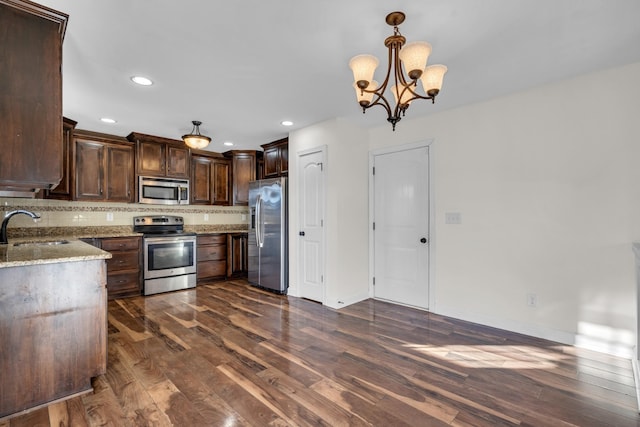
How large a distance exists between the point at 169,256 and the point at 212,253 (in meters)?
0.73

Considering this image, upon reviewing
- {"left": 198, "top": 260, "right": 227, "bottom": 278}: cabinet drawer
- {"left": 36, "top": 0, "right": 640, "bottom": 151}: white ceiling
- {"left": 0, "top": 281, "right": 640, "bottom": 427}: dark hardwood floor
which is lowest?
{"left": 0, "top": 281, "right": 640, "bottom": 427}: dark hardwood floor

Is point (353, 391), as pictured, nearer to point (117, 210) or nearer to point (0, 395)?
point (0, 395)

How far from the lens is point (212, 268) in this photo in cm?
515

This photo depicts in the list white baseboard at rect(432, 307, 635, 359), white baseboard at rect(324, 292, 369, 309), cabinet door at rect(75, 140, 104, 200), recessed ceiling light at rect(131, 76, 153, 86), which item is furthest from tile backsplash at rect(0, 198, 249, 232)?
white baseboard at rect(432, 307, 635, 359)

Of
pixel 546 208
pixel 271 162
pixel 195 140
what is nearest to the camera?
pixel 546 208

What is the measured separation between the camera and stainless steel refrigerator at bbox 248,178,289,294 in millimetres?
4406

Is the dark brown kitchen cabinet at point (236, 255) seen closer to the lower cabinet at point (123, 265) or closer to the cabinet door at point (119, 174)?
the lower cabinet at point (123, 265)

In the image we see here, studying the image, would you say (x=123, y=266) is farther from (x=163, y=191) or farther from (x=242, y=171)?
(x=242, y=171)

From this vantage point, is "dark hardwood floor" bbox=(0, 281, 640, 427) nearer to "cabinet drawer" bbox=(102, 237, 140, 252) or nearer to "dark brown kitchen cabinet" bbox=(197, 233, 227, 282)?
"cabinet drawer" bbox=(102, 237, 140, 252)

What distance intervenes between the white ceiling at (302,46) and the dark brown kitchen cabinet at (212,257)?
2403 mm

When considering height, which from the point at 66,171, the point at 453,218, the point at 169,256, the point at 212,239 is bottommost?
the point at 169,256

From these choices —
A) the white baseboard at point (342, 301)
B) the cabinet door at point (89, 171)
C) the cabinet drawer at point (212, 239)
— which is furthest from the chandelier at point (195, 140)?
the white baseboard at point (342, 301)

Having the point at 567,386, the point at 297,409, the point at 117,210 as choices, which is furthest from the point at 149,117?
the point at 567,386

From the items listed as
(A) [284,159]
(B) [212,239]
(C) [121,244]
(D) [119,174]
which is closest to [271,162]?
(A) [284,159]
